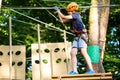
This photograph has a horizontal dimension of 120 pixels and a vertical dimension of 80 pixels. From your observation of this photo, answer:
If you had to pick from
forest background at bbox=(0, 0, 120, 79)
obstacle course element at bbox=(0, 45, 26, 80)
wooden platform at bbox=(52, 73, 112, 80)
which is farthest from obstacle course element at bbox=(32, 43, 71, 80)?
forest background at bbox=(0, 0, 120, 79)

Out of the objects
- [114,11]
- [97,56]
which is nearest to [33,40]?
[114,11]

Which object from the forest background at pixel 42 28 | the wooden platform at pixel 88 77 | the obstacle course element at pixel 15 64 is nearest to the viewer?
the wooden platform at pixel 88 77

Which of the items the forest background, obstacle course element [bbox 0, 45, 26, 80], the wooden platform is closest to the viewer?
the wooden platform

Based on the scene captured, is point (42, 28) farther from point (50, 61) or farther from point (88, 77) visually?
point (88, 77)

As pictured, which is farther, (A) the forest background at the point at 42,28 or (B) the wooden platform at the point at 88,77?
(A) the forest background at the point at 42,28

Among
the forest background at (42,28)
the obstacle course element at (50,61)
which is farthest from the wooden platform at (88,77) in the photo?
the forest background at (42,28)

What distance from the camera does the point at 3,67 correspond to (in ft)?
22.6

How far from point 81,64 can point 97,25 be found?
5.55m

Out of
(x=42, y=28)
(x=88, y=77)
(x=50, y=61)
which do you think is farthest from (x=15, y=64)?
(x=42, y=28)

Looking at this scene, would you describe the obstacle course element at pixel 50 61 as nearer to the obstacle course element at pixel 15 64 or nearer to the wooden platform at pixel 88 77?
the obstacle course element at pixel 15 64

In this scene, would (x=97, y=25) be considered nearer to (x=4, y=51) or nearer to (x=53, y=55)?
(x=53, y=55)

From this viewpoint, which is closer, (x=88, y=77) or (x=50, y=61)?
(x=88, y=77)

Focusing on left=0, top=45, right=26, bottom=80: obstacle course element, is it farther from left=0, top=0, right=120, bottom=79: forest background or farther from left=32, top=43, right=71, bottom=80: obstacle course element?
left=0, top=0, right=120, bottom=79: forest background

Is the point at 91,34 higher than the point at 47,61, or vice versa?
the point at 91,34
